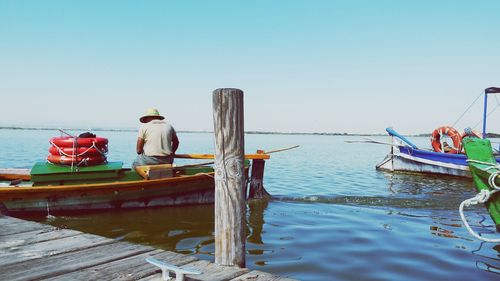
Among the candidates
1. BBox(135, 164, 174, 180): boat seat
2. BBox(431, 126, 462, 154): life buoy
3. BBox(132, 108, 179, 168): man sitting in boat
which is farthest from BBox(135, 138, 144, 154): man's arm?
BBox(431, 126, 462, 154): life buoy

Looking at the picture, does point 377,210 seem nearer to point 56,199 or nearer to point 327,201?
point 327,201

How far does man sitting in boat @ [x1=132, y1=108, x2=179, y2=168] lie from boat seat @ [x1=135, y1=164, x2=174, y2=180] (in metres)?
0.28

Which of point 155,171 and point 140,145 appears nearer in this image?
point 155,171

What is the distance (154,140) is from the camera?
8.94 m

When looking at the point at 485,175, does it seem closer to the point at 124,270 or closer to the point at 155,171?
the point at 124,270

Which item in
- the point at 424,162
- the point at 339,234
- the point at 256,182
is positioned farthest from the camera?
the point at 424,162

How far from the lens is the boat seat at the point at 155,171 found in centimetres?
877

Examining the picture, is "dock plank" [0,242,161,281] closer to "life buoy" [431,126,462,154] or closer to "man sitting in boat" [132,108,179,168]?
"man sitting in boat" [132,108,179,168]

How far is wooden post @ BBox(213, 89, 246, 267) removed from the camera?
3.67m

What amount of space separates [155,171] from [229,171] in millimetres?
5537

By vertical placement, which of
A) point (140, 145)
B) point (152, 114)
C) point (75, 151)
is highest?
point (152, 114)

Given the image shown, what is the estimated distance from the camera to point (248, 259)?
19.2 ft

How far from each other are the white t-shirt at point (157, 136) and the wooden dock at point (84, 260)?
470 centimetres

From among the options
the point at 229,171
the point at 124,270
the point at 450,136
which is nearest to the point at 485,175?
the point at 229,171
